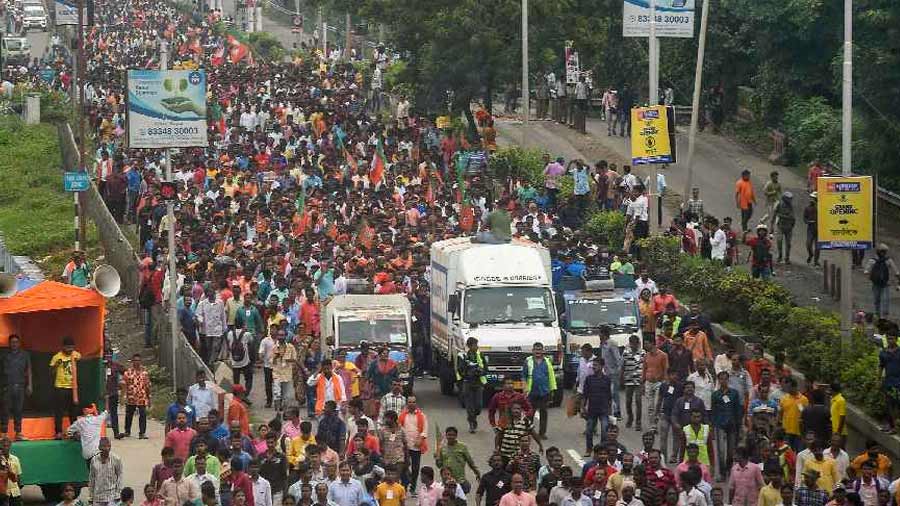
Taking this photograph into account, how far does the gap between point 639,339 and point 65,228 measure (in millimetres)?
22066

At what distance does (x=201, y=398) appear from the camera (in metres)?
24.3

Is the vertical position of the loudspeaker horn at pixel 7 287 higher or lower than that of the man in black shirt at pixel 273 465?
higher

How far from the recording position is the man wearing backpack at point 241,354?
2973cm

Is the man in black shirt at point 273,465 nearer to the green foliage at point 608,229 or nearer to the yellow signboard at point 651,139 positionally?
the yellow signboard at point 651,139

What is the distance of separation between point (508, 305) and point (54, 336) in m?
7.24

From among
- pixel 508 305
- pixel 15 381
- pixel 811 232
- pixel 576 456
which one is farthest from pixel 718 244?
pixel 15 381

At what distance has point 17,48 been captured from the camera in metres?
85.4

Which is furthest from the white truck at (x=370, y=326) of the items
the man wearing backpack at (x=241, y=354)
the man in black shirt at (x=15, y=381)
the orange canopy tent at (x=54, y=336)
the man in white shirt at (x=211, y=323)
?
the man in black shirt at (x=15, y=381)

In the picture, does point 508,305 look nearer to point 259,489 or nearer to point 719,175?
point 259,489

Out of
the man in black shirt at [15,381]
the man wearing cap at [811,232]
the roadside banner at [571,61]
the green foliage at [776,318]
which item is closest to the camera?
the man in black shirt at [15,381]

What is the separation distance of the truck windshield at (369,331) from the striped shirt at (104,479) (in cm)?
694

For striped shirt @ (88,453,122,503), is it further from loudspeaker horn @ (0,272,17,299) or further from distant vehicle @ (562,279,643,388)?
distant vehicle @ (562,279,643,388)

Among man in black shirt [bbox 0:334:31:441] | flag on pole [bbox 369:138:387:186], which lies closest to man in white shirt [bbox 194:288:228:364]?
man in black shirt [bbox 0:334:31:441]

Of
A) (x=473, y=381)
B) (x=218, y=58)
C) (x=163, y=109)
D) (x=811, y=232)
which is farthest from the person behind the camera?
(x=218, y=58)
